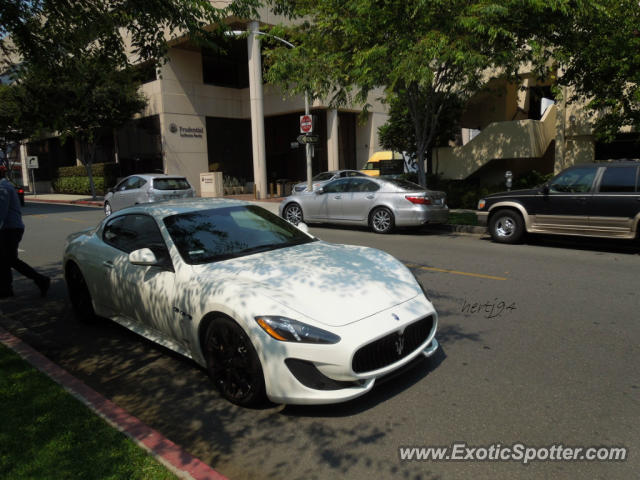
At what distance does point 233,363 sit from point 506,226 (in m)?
8.74

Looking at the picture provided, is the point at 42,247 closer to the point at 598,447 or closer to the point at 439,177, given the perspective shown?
the point at 598,447

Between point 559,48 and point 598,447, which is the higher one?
point 559,48

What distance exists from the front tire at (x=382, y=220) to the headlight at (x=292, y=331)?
9410 mm

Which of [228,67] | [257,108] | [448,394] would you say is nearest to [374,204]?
[448,394]

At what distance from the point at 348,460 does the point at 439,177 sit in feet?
58.7

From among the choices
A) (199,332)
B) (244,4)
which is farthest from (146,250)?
(244,4)

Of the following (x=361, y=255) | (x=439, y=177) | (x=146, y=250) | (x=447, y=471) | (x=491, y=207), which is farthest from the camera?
(x=439, y=177)

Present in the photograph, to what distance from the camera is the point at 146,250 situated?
4223 millimetres

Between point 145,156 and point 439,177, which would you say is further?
point 145,156

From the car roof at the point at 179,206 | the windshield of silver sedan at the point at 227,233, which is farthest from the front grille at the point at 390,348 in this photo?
→ the car roof at the point at 179,206

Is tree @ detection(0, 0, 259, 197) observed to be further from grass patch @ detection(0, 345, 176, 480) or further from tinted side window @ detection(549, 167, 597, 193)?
tinted side window @ detection(549, 167, 597, 193)

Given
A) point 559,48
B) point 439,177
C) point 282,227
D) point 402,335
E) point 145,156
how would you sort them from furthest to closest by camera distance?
point 145,156 → point 439,177 → point 559,48 → point 282,227 → point 402,335

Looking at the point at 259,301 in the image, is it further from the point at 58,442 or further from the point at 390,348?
the point at 58,442

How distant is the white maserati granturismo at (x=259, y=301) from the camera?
3297mm
